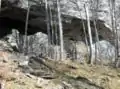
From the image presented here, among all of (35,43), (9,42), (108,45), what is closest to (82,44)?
(108,45)

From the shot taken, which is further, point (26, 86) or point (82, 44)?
point (82, 44)

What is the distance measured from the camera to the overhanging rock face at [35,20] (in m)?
26.5

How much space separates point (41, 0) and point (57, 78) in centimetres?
1557

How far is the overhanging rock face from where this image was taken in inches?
1044

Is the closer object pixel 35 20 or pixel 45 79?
pixel 45 79

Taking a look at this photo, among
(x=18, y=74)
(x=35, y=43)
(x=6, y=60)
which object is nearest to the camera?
(x=18, y=74)

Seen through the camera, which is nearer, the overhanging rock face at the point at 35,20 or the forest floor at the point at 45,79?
the forest floor at the point at 45,79

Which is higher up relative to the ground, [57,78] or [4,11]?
[4,11]

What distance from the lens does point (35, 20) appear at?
28.2 metres

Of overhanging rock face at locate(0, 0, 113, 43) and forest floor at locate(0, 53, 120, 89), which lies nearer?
forest floor at locate(0, 53, 120, 89)

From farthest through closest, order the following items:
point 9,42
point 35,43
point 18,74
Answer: point 35,43 → point 9,42 → point 18,74

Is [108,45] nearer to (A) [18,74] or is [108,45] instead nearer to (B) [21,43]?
(B) [21,43]

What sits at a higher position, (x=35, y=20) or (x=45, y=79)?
(x=35, y=20)

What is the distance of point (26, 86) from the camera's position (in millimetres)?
9945
